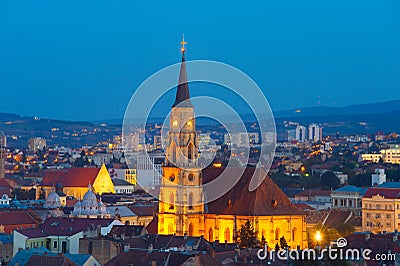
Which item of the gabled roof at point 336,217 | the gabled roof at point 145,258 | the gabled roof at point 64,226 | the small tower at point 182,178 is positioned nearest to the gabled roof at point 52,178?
the gabled roof at point 336,217

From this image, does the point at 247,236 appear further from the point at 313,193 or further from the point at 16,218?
the point at 313,193

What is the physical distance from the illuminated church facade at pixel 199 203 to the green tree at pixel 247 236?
92.2 inches

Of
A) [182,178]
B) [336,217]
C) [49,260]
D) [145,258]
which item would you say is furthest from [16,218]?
[145,258]

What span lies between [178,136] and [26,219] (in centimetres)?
1486

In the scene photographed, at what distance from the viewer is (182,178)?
7975 centimetres

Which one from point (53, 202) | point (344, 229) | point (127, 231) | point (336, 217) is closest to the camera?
point (127, 231)

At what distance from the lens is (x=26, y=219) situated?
87750mm

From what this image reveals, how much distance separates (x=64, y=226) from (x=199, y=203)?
9818 millimetres

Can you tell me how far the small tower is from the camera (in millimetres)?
79250

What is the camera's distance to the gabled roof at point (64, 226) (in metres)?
72.3

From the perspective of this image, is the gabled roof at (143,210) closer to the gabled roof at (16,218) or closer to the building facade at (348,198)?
the gabled roof at (16,218)

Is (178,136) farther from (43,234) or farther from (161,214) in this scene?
(43,234)

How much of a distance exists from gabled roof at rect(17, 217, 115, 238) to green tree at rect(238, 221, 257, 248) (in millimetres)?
8170

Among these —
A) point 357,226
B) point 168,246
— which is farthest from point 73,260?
point 357,226
